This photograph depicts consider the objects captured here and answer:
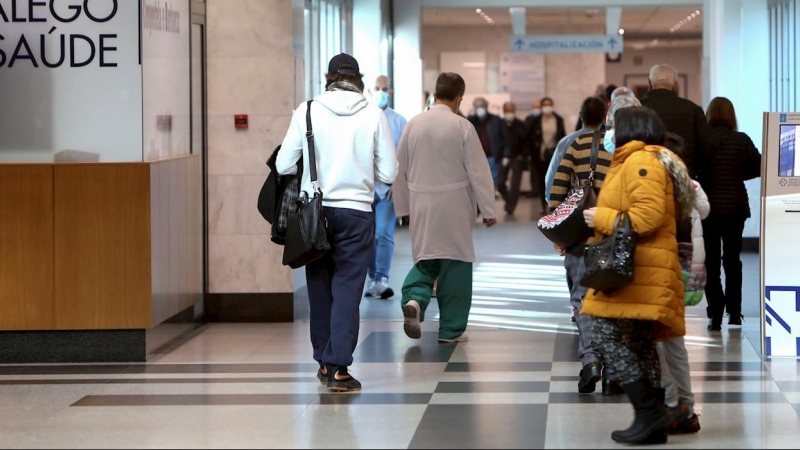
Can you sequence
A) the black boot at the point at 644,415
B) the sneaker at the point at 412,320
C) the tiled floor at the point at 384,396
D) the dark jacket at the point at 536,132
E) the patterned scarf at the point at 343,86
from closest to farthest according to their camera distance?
1. the black boot at the point at 644,415
2. the tiled floor at the point at 384,396
3. the patterned scarf at the point at 343,86
4. the sneaker at the point at 412,320
5. the dark jacket at the point at 536,132

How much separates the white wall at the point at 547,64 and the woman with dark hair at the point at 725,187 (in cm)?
2056

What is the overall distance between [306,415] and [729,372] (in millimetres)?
2398

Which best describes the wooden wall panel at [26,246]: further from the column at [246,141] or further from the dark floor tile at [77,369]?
the column at [246,141]

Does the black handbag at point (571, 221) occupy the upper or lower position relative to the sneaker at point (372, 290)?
upper

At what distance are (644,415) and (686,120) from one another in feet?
12.0

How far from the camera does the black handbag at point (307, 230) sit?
618 cm

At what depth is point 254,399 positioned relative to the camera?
20.5ft

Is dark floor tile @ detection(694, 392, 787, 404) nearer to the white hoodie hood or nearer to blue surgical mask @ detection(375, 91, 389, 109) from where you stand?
the white hoodie hood

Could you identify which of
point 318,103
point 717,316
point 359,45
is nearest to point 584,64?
point 359,45

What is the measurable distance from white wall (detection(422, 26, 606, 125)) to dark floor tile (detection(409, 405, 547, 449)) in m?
23.3

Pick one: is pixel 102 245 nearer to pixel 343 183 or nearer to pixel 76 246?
pixel 76 246

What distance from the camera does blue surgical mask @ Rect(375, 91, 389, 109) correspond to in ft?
36.1

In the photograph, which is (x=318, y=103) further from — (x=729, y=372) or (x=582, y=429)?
(x=729, y=372)

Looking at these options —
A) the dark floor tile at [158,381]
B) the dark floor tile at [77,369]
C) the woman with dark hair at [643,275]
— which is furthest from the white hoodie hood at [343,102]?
the dark floor tile at [77,369]
